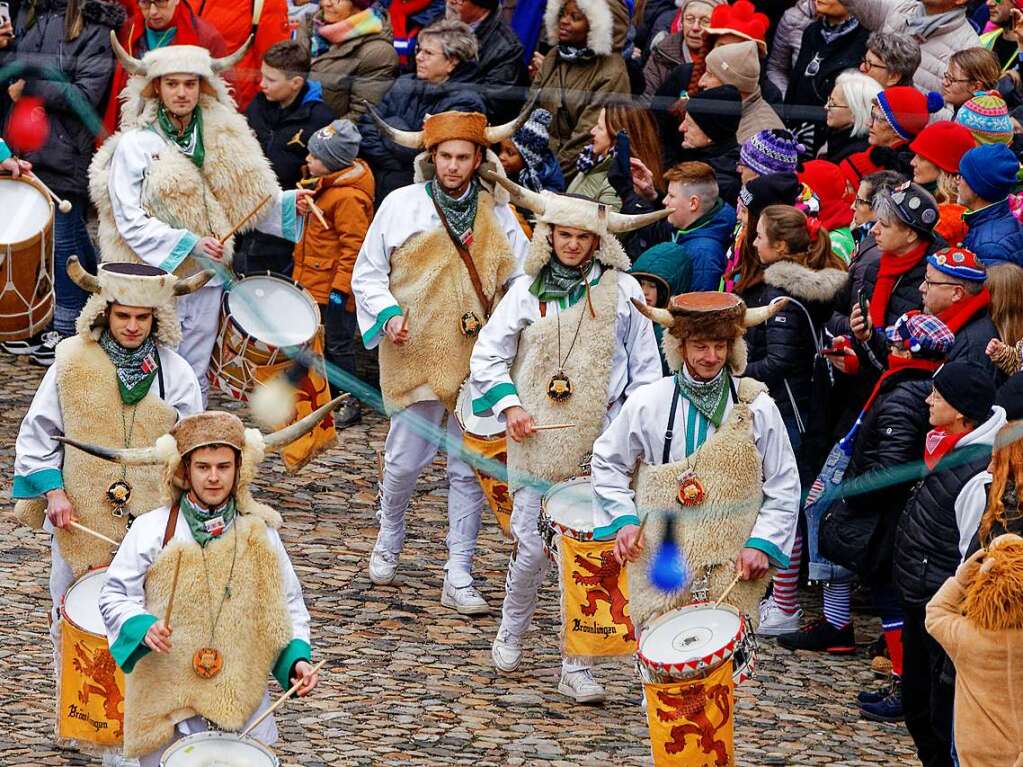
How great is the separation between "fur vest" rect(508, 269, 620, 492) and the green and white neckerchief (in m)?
2.11

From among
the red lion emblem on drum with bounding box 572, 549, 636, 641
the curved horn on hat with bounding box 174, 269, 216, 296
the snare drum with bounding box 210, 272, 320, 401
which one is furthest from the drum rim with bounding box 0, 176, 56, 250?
the red lion emblem on drum with bounding box 572, 549, 636, 641

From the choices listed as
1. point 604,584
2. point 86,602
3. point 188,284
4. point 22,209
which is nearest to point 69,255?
point 22,209

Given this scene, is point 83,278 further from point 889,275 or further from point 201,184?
point 889,275

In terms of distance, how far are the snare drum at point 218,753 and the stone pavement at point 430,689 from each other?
1.36 m

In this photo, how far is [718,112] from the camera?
10.5 meters

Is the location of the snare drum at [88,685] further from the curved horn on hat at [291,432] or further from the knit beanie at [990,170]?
the knit beanie at [990,170]

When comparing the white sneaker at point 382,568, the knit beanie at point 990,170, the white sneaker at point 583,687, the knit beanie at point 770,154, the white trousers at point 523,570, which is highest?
the knit beanie at point 990,170

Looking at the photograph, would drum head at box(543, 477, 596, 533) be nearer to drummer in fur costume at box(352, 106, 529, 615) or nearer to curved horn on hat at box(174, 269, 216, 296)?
drummer in fur costume at box(352, 106, 529, 615)

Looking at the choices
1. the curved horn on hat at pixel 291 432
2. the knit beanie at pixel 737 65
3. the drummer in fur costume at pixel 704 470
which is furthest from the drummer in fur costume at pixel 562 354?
the knit beanie at pixel 737 65

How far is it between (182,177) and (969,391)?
13.7ft

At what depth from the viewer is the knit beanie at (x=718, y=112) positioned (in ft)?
34.4

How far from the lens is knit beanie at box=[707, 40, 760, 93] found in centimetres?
1074

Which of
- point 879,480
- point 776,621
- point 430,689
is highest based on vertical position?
point 879,480

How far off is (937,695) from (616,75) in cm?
561
